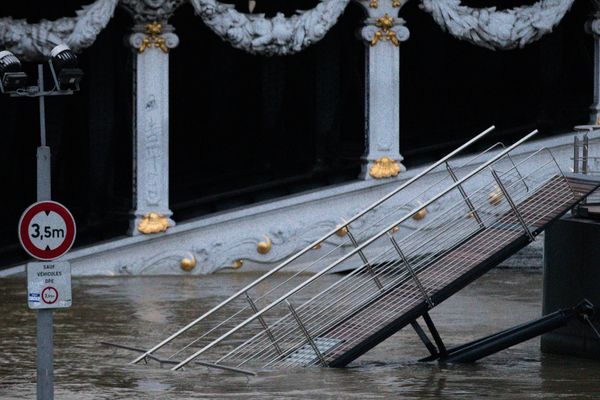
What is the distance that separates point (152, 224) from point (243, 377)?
9.39 m

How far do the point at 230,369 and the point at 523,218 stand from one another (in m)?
3.43

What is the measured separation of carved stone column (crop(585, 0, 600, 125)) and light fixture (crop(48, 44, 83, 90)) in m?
15.8

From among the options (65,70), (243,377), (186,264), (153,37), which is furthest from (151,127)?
(65,70)

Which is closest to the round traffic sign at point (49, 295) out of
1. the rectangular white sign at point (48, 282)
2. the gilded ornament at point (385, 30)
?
the rectangular white sign at point (48, 282)

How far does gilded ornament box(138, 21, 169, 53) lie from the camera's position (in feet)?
88.7

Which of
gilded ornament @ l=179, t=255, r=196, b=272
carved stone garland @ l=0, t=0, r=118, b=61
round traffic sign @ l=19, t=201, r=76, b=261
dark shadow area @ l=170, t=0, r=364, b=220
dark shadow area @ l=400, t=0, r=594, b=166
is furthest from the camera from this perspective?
dark shadow area @ l=400, t=0, r=594, b=166

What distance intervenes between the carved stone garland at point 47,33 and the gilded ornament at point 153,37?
0.82 m

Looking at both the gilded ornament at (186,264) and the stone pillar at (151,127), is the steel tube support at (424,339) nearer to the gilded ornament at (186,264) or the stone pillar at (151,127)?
the gilded ornament at (186,264)

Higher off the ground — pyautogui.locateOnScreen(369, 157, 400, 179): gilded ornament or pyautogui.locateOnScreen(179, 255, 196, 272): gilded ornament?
pyautogui.locateOnScreen(369, 157, 400, 179): gilded ornament

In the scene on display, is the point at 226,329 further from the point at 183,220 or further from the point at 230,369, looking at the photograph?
the point at 183,220

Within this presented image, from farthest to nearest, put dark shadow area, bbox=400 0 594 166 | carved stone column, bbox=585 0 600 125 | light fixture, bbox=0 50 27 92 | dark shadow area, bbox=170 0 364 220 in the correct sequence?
dark shadow area, bbox=400 0 594 166 → dark shadow area, bbox=170 0 364 220 → carved stone column, bbox=585 0 600 125 → light fixture, bbox=0 50 27 92

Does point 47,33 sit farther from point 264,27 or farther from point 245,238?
point 245,238

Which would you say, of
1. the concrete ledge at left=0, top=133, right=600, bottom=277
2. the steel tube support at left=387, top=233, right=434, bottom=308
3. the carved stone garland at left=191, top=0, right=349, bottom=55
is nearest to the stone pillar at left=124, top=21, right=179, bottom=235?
the concrete ledge at left=0, top=133, right=600, bottom=277

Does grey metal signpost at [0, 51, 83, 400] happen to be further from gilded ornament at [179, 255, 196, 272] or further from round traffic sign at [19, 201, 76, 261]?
gilded ornament at [179, 255, 196, 272]
